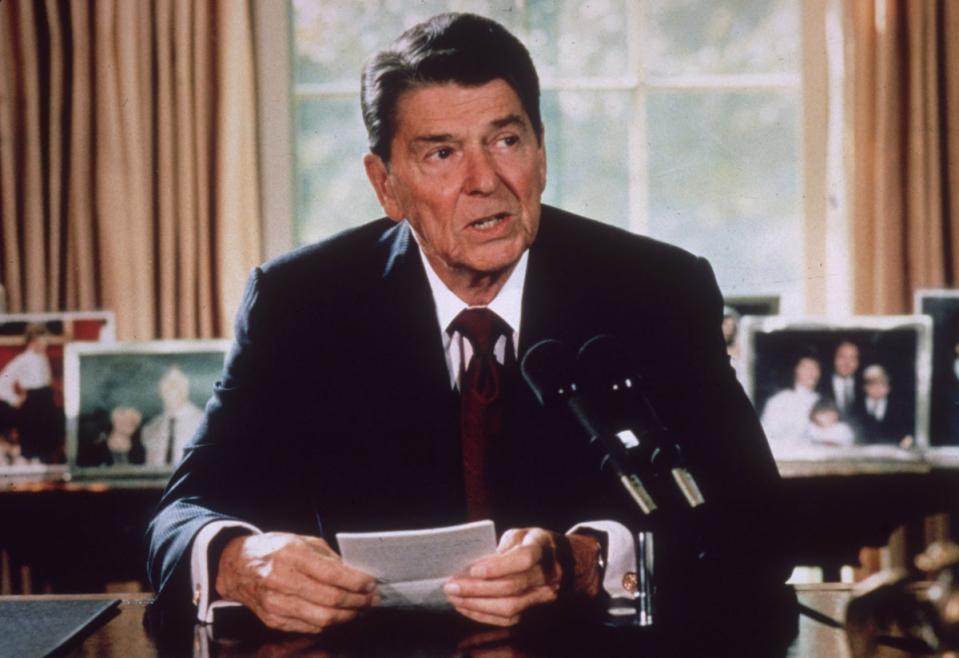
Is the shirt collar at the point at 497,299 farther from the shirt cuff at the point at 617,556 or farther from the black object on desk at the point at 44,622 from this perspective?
the black object on desk at the point at 44,622

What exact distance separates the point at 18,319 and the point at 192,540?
1.68 metres

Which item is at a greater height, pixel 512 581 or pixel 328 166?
pixel 328 166

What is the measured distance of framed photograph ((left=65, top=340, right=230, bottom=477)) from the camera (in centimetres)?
297

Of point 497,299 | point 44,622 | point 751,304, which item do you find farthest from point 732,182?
point 44,622

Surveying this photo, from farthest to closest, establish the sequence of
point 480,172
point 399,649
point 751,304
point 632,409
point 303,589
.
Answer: point 751,304 → point 480,172 → point 303,589 → point 399,649 → point 632,409

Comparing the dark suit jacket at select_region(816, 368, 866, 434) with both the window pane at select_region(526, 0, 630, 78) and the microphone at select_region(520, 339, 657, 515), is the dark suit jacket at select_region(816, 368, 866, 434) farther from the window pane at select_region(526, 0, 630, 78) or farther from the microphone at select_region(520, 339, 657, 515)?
the microphone at select_region(520, 339, 657, 515)

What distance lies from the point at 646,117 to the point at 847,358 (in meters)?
1.06

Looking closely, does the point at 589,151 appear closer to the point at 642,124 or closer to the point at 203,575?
the point at 642,124

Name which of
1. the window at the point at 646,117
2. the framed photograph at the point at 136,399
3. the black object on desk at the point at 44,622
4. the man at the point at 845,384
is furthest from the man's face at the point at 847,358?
the black object on desk at the point at 44,622

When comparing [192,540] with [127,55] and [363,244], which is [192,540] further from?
[127,55]

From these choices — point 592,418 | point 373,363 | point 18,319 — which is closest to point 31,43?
point 18,319

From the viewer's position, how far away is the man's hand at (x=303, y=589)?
141 centimetres

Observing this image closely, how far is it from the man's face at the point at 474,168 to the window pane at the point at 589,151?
166 cm

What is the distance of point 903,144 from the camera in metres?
3.29
